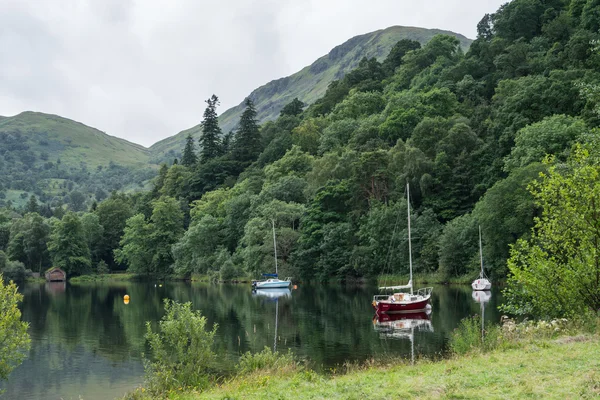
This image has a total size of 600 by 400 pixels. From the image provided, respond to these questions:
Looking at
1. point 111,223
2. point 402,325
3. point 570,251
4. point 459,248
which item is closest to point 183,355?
point 570,251

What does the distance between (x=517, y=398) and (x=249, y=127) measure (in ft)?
437

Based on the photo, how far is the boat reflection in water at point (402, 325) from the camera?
34.8 meters

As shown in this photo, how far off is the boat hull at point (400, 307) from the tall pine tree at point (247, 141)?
9707 centimetres

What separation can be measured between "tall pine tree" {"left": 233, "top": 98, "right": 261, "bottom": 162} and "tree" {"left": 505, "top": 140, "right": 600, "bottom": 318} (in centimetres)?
11958

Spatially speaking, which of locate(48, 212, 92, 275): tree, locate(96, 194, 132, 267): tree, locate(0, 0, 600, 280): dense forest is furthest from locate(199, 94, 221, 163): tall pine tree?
locate(48, 212, 92, 275): tree

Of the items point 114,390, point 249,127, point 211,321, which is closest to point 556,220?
point 114,390

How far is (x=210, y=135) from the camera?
148625 mm

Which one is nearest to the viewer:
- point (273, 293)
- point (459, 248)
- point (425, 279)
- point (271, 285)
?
point (459, 248)

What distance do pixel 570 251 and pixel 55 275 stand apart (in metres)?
116

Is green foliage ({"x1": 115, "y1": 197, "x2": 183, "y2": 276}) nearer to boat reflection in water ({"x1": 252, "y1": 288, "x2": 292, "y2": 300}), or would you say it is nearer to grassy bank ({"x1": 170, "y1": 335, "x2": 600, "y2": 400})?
boat reflection in water ({"x1": 252, "y1": 288, "x2": 292, "y2": 300})

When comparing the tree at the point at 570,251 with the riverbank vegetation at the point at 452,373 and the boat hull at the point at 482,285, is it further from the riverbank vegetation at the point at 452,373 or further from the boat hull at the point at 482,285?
the boat hull at the point at 482,285

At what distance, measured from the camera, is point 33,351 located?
34.8 m

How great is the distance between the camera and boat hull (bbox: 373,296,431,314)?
147 ft

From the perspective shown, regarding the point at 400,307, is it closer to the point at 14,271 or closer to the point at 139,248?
the point at 139,248
